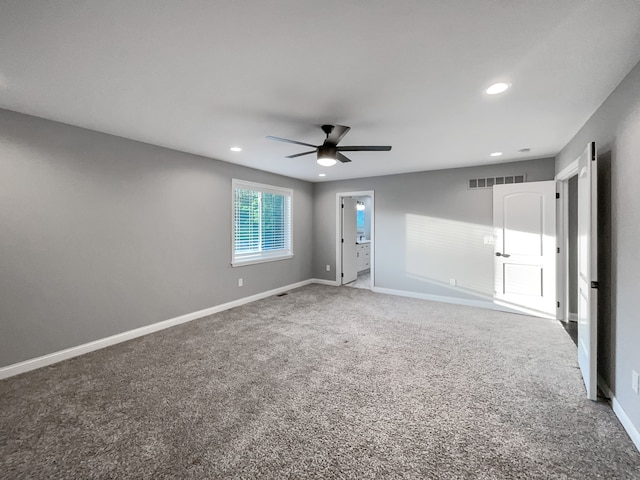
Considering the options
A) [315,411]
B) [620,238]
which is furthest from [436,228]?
[315,411]

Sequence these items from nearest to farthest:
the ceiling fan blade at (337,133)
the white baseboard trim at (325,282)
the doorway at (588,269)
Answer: the doorway at (588,269), the ceiling fan blade at (337,133), the white baseboard trim at (325,282)

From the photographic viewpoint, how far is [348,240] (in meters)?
6.86

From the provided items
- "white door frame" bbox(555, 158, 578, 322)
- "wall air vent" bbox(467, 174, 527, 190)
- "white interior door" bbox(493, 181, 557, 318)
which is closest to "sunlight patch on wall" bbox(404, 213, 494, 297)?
"white interior door" bbox(493, 181, 557, 318)

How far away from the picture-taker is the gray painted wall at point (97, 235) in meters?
2.71

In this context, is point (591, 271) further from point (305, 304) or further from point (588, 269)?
point (305, 304)

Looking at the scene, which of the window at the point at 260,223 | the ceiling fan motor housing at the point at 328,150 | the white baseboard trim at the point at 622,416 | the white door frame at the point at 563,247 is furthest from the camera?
the window at the point at 260,223

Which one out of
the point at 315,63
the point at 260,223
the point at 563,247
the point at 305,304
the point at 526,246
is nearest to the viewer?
the point at 315,63

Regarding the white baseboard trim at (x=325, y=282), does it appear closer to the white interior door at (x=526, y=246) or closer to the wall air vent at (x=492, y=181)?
the white interior door at (x=526, y=246)

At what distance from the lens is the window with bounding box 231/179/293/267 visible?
16.5ft

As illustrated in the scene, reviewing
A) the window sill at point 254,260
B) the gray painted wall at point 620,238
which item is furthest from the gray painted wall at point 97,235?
the gray painted wall at point 620,238

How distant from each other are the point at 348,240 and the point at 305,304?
7.76 feet

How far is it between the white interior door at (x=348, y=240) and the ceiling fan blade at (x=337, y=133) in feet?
12.4

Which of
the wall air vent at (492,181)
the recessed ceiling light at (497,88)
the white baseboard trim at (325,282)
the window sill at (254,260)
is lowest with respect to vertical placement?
the white baseboard trim at (325,282)

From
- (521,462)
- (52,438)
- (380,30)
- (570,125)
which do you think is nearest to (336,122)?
(380,30)
